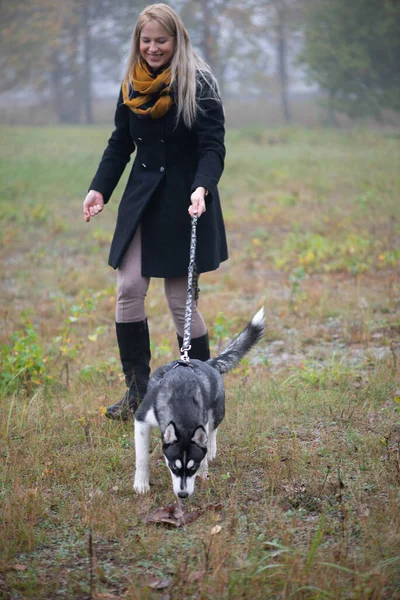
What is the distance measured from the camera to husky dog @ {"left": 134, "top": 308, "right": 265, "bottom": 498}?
3.04m

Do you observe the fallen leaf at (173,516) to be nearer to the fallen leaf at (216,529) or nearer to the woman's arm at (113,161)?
the fallen leaf at (216,529)

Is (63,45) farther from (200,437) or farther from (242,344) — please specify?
(200,437)

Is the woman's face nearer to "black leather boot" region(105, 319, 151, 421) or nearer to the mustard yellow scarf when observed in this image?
the mustard yellow scarf

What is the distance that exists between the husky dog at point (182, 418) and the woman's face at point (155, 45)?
1828 mm

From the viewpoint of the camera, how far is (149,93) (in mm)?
3889

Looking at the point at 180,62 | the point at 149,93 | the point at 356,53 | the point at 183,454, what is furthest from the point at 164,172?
the point at 356,53

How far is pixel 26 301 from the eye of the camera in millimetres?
7910

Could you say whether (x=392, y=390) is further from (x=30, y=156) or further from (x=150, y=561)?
(x=30, y=156)

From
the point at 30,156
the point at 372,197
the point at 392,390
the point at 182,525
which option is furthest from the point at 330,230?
the point at 30,156

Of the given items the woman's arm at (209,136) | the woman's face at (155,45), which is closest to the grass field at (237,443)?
the woman's arm at (209,136)

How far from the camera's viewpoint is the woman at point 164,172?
3.86 m

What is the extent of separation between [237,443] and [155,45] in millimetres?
2464

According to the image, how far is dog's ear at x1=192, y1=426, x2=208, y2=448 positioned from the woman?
1.26m

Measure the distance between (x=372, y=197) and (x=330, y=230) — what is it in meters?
2.61
